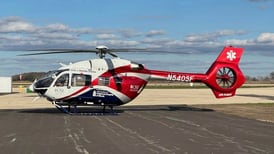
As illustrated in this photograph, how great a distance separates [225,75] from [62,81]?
1031cm

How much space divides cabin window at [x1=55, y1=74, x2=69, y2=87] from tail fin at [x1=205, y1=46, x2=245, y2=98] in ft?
29.3

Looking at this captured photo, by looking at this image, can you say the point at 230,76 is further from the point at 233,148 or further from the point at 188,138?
the point at 233,148

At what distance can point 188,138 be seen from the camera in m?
14.2

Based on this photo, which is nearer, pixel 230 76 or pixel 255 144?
pixel 255 144

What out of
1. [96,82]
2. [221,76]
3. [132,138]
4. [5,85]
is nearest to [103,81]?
[96,82]

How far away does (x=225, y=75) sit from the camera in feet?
90.3

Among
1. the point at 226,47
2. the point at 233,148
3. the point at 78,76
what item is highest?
the point at 226,47

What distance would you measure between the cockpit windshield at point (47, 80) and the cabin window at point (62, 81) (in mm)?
288

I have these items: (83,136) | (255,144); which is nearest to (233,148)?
(255,144)

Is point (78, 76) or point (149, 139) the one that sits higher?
point (78, 76)

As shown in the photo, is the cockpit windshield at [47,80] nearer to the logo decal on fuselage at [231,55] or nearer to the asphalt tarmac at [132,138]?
the asphalt tarmac at [132,138]

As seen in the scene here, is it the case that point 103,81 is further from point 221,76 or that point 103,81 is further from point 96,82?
point 221,76

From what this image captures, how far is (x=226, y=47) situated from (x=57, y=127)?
46.5 feet

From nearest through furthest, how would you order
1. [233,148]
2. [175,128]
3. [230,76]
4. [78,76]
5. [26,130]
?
[233,148], [26,130], [175,128], [78,76], [230,76]
